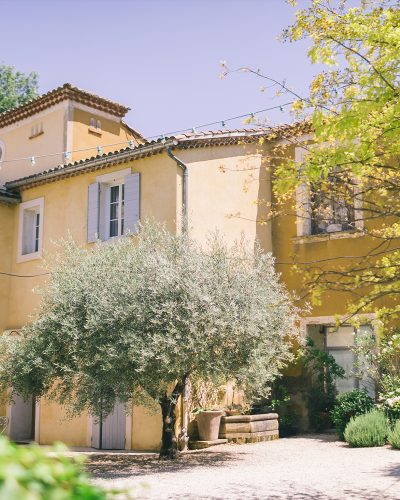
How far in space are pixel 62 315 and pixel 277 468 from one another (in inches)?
178

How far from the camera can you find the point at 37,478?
1567mm

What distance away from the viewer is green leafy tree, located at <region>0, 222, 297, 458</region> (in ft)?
35.1

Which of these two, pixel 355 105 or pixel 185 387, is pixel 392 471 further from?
pixel 355 105

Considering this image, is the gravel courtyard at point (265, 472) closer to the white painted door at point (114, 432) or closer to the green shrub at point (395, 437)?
the green shrub at point (395, 437)

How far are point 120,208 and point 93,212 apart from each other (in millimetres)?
694

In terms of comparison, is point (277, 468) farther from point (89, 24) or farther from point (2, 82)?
point (2, 82)

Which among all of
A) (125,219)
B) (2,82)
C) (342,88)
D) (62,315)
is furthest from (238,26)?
(2,82)

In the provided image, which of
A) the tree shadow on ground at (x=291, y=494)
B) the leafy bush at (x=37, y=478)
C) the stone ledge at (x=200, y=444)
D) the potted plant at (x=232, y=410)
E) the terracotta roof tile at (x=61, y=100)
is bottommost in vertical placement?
the tree shadow on ground at (x=291, y=494)

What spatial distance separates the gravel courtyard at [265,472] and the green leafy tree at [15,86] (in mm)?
Answer: 21729

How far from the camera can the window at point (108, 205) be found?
15.4m

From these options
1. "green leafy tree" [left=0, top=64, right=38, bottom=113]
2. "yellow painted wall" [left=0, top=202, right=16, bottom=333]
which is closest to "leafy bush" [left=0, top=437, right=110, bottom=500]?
"yellow painted wall" [left=0, top=202, right=16, bottom=333]

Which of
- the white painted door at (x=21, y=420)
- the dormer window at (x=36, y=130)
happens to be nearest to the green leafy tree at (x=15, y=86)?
the dormer window at (x=36, y=130)

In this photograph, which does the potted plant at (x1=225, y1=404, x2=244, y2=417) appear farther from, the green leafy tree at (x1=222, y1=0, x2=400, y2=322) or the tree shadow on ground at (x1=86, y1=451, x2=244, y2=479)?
the green leafy tree at (x1=222, y1=0, x2=400, y2=322)

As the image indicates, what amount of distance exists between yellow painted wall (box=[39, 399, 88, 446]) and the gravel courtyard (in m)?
1.77
